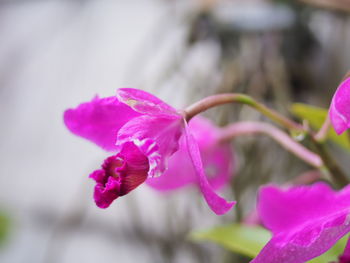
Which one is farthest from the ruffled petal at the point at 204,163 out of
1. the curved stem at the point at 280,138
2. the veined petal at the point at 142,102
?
the veined petal at the point at 142,102

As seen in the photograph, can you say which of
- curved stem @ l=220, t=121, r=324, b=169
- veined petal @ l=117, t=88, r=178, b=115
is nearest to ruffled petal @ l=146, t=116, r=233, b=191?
curved stem @ l=220, t=121, r=324, b=169

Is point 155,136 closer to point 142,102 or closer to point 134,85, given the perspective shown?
point 142,102

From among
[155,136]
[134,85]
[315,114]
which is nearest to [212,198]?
[155,136]

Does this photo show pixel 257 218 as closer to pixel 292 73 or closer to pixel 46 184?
pixel 292 73

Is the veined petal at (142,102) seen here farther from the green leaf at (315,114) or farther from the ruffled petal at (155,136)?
the green leaf at (315,114)

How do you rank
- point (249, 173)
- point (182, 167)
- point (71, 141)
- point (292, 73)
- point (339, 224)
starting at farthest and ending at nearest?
point (71, 141) < point (292, 73) < point (249, 173) < point (182, 167) < point (339, 224)

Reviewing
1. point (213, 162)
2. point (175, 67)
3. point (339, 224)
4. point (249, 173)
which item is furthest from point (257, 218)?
point (175, 67)
